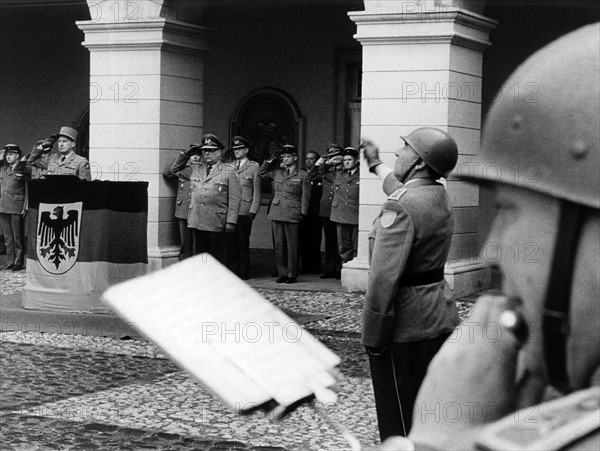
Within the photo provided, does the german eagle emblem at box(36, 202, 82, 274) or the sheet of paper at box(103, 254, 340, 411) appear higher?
the sheet of paper at box(103, 254, 340, 411)

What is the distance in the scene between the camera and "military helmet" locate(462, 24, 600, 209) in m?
1.38

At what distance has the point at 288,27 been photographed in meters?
19.2

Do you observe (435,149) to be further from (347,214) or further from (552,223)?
(347,214)

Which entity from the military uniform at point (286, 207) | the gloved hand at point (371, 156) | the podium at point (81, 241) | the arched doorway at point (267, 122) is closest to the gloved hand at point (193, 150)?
the military uniform at point (286, 207)

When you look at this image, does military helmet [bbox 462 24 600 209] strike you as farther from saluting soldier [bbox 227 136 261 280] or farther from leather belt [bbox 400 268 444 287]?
saluting soldier [bbox 227 136 261 280]

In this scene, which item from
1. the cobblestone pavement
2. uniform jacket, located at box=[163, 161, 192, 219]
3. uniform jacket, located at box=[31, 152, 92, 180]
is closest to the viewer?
the cobblestone pavement

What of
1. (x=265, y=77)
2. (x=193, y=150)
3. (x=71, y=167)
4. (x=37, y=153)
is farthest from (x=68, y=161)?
(x=265, y=77)

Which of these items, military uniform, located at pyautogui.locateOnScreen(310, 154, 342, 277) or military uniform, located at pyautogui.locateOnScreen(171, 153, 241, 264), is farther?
military uniform, located at pyautogui.locateOnScreen(310, 154, 342, 277)

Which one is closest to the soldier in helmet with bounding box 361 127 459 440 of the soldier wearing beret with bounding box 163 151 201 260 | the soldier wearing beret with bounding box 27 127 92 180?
the soldier wearing beret with bounding box 27 127 92 180

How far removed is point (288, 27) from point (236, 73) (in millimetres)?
1153

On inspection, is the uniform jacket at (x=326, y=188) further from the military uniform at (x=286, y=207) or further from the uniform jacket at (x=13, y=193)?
the uniform jacket at (x=13, y=193)

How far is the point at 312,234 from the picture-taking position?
55.6 ft

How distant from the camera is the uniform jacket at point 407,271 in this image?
4566mm

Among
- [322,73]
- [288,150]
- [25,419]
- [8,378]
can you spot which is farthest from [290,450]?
[322,73]
